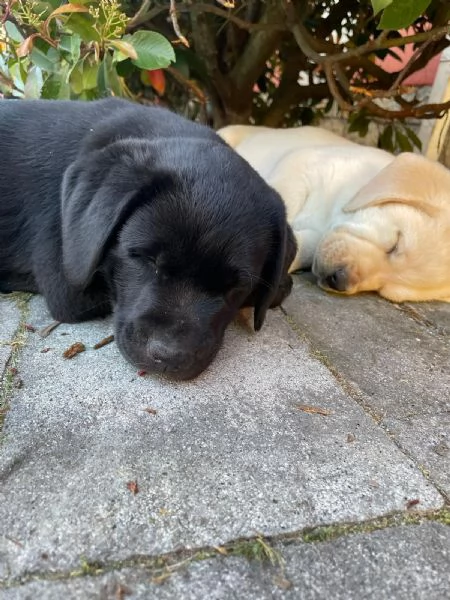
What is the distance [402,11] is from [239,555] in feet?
6.57

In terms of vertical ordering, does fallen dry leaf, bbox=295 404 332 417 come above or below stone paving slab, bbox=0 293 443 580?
below

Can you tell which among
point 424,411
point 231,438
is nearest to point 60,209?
point 231,438

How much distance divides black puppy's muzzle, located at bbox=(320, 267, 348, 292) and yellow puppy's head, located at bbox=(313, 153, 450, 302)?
0.01m

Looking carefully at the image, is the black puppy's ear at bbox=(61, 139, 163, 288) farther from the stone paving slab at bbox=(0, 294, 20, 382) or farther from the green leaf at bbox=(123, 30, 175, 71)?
the green leaf at bbox=(123, 30, 175, 71)

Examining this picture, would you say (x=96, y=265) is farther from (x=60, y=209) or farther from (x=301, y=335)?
(x=301, y=335)

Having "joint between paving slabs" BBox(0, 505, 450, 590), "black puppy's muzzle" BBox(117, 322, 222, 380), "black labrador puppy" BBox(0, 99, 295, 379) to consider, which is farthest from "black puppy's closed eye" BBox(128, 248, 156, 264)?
"joint between paving slabs" BBox(0, 505, 450, 590)

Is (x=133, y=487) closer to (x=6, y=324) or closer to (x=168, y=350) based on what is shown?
(x=168, y=350)

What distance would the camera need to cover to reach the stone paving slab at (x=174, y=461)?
1.23 metres

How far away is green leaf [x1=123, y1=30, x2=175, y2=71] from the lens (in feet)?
8.29

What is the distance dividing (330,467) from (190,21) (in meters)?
3.97

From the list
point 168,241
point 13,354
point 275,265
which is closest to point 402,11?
point 275,265

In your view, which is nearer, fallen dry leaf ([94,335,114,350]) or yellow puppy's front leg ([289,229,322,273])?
fallen dry leaf ([94,335,114,350])

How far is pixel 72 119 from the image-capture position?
236cm

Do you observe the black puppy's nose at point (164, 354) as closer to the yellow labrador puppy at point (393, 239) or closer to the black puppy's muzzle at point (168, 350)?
the black puppy's muzzle at point (168, 350)
